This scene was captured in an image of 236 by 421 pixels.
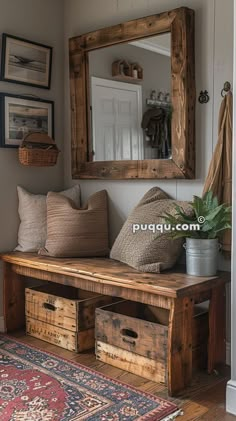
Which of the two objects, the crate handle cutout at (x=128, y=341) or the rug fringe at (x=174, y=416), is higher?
the crate handle cutout at (x=128, y=341)

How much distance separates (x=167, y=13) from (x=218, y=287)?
5.37 ft

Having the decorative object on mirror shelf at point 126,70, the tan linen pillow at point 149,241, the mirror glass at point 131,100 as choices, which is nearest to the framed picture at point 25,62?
the mirror glass at point 131,100

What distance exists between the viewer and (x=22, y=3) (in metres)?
3.31

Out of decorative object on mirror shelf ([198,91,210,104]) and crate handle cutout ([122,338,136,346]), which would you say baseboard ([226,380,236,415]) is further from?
decorative object on mirror shelf ([198,91,210,104])

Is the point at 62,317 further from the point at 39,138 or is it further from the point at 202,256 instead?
the point at 39,138

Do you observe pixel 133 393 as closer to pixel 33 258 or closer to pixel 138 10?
pixel 33 258

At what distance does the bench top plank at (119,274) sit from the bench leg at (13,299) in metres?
0.15

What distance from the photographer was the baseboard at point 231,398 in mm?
2166

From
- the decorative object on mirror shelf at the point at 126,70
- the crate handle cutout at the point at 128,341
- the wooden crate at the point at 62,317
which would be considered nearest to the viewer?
the crate handle cutout at the point at 128,341

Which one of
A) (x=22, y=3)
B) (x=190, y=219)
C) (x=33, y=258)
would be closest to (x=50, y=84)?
(x=22, y=3)

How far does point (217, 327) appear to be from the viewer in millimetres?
2592

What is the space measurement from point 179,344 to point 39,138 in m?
1.77

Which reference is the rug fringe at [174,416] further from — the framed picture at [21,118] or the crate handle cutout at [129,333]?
the framed picture at [21,118]

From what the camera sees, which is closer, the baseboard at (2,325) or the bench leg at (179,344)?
the bench leg at (179,344)
